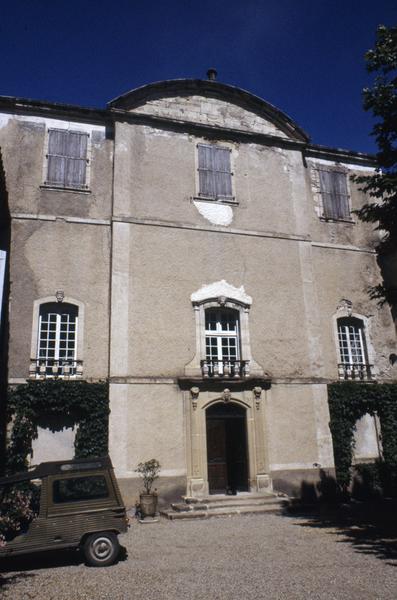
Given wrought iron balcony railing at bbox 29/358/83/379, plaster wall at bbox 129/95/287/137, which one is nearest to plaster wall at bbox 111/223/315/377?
wrought iron balcony railing at bbox 29/358/83/379

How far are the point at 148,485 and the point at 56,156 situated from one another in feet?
31.8

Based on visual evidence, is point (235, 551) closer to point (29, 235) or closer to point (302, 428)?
point (302, 428)

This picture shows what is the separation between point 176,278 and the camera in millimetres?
14375

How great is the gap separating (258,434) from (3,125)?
11.6 metres

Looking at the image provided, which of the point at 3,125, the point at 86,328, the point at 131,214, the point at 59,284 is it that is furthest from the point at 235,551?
the point at 3,125

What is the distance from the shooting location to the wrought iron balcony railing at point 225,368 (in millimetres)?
13844

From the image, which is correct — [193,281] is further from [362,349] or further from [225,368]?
[362,349]

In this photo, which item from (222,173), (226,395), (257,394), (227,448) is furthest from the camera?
(222,173)

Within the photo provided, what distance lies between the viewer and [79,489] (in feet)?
26.2

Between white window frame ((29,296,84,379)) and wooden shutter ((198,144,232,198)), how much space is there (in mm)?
5419

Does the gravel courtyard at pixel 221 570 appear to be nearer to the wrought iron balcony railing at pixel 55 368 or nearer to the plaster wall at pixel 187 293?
the wrought iron balcony railing at pixel 55 368

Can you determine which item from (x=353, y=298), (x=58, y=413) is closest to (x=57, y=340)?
(x=58, y=413)

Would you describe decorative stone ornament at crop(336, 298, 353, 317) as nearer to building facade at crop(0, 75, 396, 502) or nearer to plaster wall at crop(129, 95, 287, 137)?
building facade at crop(0, 75, 396, 502)

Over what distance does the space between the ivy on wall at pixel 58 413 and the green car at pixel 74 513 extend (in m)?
3.96
